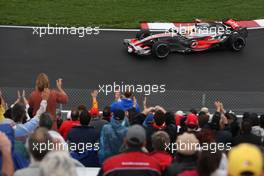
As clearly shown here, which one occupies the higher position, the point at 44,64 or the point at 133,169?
the point at 44,64

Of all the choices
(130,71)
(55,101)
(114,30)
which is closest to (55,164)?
(55,101)

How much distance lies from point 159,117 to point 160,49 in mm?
10350

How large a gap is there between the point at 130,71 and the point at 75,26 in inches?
164

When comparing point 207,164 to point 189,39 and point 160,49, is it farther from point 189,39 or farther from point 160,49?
point 189,39

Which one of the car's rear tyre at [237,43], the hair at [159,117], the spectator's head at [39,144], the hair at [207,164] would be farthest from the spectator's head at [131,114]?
the car's rear tyre at [237,43]

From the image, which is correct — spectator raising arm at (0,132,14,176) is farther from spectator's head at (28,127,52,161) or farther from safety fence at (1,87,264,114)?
safety fence at (1,87,264,114)

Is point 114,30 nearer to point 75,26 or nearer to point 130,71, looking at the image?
point 75,26

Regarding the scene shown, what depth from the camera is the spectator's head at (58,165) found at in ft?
19.7

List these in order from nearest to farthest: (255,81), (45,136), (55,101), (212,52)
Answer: (45,136), (55,101), (255,81), (212,52)

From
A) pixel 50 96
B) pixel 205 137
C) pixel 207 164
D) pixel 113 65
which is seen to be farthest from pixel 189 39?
pixel 207 164

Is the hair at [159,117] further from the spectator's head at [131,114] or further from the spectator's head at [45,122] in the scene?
the spectator's head at [45,122]

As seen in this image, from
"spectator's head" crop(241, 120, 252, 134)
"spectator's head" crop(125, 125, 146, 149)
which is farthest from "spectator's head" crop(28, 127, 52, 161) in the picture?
"spectator's head" crop(241, 120, 252, 134)

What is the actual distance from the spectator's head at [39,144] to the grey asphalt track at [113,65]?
12175 mm

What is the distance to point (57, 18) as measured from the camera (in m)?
23.8
